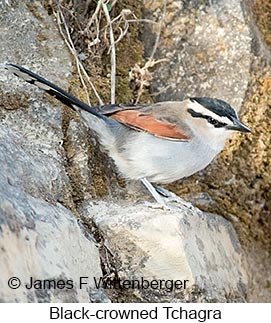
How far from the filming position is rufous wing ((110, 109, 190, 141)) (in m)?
4.55

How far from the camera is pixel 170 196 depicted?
4801mm

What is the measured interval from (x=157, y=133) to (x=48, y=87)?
728 mm

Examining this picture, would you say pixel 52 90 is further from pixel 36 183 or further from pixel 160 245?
pixel 160 245

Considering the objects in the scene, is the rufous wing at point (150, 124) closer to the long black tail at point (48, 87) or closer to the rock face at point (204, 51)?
the long black tail at point (48, 87)

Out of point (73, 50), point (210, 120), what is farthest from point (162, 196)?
point (73, 50)

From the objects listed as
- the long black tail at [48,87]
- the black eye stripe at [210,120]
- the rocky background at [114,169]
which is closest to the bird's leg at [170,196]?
the rocky background at [114,169]

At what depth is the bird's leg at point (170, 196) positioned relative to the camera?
469 cm

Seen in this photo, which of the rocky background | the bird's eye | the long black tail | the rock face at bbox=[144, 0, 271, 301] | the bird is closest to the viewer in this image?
the rocky background

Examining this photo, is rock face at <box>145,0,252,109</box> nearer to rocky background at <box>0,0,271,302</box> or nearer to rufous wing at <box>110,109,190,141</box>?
rocky background at <box>0,0,271,302</box>

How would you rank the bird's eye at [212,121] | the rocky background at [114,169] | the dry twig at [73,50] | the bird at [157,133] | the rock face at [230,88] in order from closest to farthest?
the rocky background at [114,169] < the bird at [157,133] < the bird's eye at [212,121] < the dry twig at [73,50] < the rock face at [230,88]

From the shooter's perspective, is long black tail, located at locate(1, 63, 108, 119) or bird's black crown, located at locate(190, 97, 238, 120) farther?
bird's black crown, located at locate(190, 97, 238, 120)

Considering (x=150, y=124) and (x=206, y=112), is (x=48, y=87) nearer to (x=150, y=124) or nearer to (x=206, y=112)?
(x=150, y=124)

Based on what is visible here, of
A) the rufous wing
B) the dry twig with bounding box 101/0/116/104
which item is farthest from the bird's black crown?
the dry twig with bounding box 101/0/116/104
